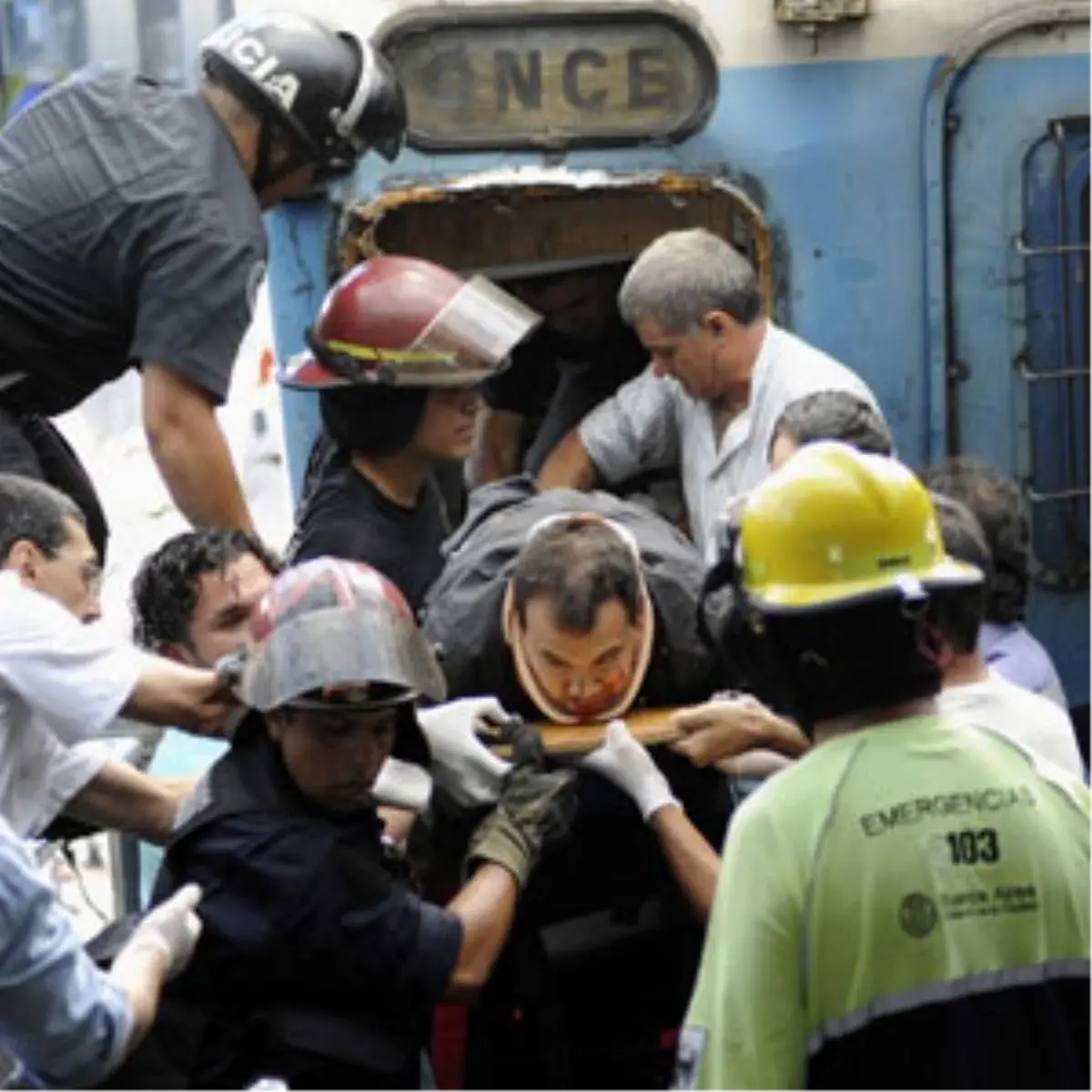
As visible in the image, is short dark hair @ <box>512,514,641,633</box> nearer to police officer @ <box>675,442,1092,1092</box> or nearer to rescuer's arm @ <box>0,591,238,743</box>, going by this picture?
rescuer's arm @ <box>0,591,238,743</box>

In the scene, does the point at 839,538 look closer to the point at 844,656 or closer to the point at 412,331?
the point at 844,656

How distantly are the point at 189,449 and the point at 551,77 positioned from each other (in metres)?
1.29

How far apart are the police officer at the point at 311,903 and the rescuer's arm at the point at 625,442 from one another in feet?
6.87

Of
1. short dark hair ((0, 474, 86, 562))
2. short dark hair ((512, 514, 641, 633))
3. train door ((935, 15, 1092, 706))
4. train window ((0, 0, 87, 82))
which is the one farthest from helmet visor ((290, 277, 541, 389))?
train window ((0, 0, 87, 82))

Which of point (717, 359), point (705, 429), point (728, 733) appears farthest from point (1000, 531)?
point (705, 429)

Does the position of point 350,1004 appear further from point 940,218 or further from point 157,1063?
point 940,218

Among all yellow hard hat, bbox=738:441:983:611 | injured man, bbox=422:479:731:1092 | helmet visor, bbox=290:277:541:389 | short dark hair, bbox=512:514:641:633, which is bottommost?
injured man, bbox=422:479:731:1092

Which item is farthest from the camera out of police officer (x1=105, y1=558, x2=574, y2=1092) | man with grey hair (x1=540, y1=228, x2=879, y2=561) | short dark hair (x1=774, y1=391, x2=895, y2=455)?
man with grey hair (x1=540, y1=228, x2=879, y2=561)

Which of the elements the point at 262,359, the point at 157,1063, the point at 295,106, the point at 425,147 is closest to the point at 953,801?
the point at 157,1063

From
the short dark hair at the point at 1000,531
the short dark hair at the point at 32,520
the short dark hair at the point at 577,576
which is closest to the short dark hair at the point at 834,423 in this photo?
the short dark hair at the point at 1000,531

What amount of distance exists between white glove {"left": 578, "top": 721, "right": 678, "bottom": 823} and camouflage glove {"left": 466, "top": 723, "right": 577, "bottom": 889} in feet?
0.17

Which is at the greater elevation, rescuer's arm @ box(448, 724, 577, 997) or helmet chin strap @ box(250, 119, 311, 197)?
helmet chin strap @ box(250, 119, 311, 197)

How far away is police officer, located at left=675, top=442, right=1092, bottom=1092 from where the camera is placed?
3.02 m

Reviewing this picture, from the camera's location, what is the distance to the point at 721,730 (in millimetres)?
4184
